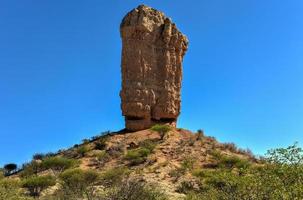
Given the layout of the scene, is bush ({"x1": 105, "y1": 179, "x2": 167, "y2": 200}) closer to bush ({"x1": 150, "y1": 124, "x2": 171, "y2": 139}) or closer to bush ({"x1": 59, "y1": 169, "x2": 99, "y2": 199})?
bush ({"x1": 59, "y1": 169, "x2": 99, "y2": 199})

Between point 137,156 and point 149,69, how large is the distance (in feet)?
23.9

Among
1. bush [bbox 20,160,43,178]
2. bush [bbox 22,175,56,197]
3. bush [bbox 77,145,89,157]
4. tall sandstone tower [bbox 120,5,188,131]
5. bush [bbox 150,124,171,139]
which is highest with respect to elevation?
tall sandstone tower [bbox 120,5,188,131]

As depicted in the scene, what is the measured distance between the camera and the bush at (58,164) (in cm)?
3067

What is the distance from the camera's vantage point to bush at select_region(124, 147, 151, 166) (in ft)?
97.3

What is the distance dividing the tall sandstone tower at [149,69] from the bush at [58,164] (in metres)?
5.27

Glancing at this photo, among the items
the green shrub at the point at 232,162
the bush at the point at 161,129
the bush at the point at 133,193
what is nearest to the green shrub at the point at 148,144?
the bush at the point at 161,129

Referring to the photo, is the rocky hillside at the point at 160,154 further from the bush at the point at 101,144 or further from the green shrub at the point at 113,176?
the green shrub at the point at 113,176

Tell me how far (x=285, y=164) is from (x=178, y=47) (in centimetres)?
2305

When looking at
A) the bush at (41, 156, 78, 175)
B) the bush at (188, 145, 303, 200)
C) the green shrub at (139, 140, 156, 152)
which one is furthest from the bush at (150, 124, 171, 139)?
the bush at (188, 145, 303, 200)

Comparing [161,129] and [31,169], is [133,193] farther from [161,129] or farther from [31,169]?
[161,129]

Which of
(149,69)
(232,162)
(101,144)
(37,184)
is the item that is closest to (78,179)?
(37,184)

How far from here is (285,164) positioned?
14.7 metres

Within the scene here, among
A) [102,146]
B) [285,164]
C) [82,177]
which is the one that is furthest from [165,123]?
[285,164]

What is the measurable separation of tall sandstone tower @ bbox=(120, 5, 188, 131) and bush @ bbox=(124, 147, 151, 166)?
4.41 metres
